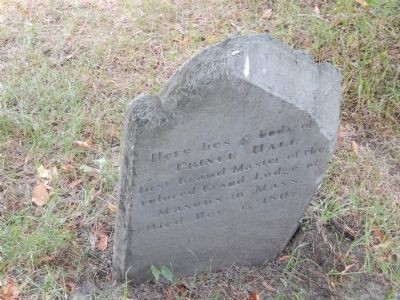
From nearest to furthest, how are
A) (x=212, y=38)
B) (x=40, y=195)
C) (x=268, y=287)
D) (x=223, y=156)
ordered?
(x=223, y=156) → (x=268, y=287) → (x=40, y=195) → (x=212, y=38)

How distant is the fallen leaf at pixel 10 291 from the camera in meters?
2.27

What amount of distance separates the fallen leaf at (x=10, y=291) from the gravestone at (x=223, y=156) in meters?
0.42

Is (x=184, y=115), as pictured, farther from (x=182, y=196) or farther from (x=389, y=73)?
(x=389, y=73)

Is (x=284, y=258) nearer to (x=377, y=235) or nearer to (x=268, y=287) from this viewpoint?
(x=268, y=287)

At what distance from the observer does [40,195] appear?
2.68m

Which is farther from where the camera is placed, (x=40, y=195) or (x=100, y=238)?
(x=40, y=195)

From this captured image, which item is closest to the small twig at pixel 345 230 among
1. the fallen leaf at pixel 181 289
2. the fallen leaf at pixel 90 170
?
the fallen leaf at pixel 181 289

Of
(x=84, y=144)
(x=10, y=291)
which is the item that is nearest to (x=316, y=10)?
(x=84, y=144)

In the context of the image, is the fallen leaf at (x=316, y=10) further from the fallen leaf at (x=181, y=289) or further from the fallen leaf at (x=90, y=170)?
the fallen leaf at (x=181, y=289)

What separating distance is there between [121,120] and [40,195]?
65 centimetres

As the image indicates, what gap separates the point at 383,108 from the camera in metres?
3.28

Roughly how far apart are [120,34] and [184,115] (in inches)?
80.2

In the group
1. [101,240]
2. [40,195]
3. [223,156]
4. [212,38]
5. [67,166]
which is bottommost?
[101,240]

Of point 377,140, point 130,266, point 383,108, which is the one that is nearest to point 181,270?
point 130,266
